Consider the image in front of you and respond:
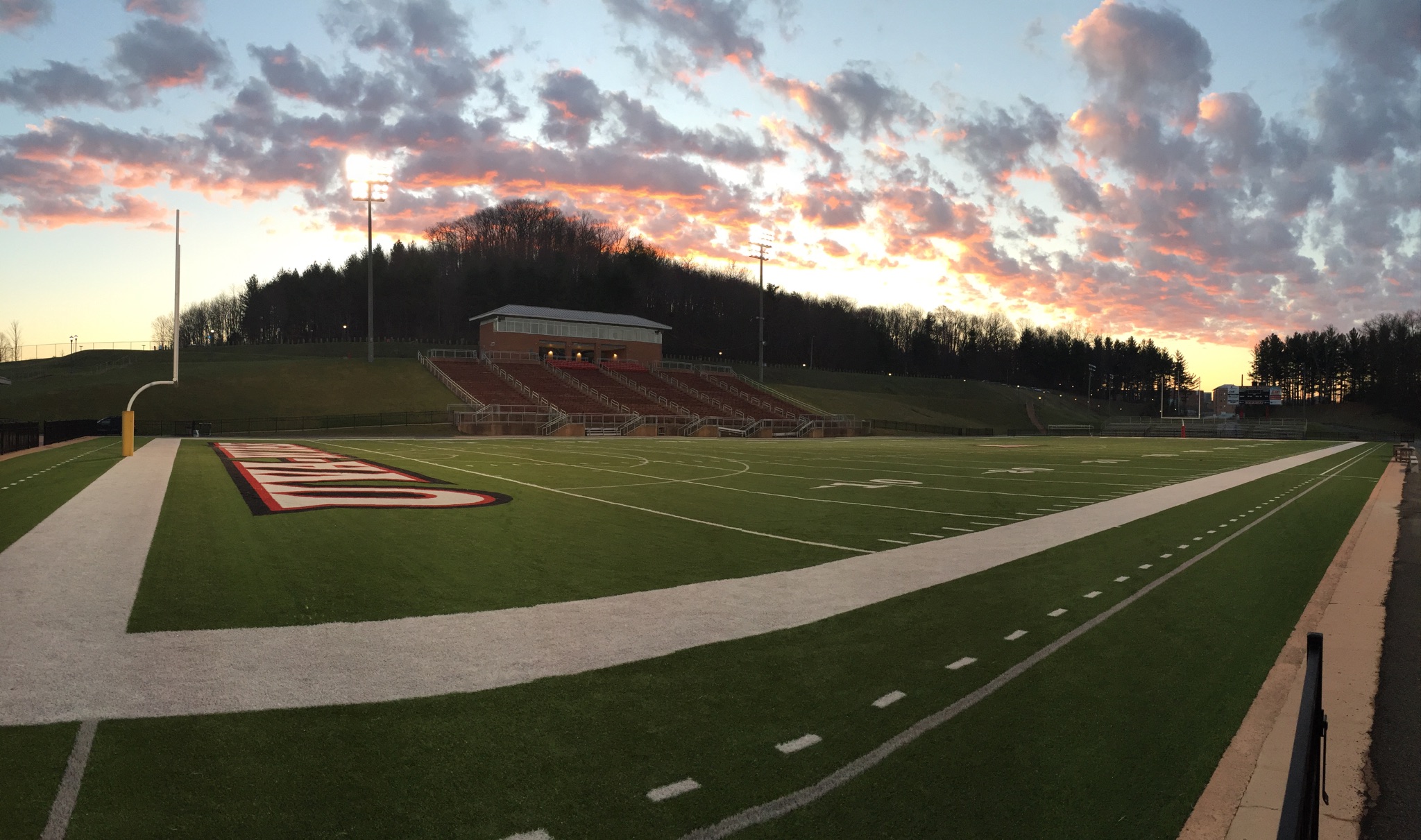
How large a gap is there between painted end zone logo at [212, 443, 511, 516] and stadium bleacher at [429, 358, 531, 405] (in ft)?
99.1

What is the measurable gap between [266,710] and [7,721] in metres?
1.32

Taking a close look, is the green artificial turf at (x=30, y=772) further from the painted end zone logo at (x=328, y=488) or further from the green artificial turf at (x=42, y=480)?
the painted end zone logo at (x=328, y=488)

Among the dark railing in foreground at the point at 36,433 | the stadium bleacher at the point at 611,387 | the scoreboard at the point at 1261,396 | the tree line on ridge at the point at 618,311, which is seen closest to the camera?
the dark railing in foreground at the point at 36,433

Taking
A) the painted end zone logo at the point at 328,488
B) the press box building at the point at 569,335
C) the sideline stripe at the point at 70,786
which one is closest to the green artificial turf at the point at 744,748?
the sideline stripe at the point at 70,786

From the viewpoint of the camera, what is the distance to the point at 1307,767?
2.37 m

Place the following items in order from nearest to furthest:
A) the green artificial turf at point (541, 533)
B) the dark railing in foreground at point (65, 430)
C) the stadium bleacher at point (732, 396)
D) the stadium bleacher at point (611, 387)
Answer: the green artificial turf at point (541, 533) < the dark railing in foreground at point (65, 430) < the stadium bleacher at point (611, 387) < the stadium bleacher at point (732, 396)

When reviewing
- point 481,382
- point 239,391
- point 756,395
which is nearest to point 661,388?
point 756,395

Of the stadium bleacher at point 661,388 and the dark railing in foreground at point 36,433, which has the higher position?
the stadium bleacher at point 661,388

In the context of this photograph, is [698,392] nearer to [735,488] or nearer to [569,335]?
[569,335]

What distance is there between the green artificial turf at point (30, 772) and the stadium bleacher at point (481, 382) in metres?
48.1

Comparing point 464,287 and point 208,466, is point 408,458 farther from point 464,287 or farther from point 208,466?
point 464,287

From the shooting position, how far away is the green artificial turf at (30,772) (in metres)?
3.29

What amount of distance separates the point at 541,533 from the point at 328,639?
5.12m

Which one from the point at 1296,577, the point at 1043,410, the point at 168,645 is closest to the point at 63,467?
the point at 168,645
